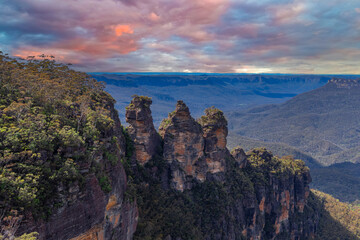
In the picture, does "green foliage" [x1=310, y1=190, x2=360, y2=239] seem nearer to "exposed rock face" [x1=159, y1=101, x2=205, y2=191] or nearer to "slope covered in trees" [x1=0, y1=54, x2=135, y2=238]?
"exposed rock face" [x1=159, y1=101, x2=205, y2=191]

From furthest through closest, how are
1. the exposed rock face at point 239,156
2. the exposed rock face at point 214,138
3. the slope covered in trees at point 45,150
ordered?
the exposed rock face at point 239,156
the exposed rock face at point 214,138
the slope covered in trees at point 45,150

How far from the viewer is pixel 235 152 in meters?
67.7

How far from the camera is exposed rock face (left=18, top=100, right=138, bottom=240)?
17.3 metres

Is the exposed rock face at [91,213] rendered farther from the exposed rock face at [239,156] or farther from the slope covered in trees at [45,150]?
the exposed rock face at [239,156]

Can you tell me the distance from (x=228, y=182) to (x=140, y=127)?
98.3ft

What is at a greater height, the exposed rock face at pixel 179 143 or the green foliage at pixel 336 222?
the exposed rock face at pixel 179 143

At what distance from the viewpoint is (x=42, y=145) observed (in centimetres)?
1814

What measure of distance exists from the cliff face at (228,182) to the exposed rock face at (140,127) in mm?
5145

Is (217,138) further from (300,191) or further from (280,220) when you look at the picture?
(300,191)

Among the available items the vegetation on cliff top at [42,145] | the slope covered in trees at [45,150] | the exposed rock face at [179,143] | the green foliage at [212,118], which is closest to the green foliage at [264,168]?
the green foliage at [212,118]

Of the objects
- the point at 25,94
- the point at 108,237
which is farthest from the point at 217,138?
the point at 25,94

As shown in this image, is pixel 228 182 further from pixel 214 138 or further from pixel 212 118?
pixel 212 118

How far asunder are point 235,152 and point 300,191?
33.6 metres

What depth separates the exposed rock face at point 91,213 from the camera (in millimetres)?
17344
